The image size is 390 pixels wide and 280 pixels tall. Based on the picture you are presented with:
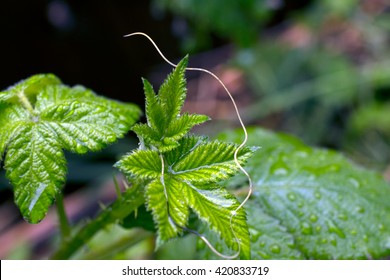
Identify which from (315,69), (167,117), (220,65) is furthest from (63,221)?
(220,65)

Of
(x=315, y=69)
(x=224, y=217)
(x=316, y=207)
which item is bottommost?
(x=315, y=69)

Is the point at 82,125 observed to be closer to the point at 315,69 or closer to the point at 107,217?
the point at 107,217

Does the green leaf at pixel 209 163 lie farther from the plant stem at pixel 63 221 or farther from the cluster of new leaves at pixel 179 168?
the plant stem at pixel 63 221

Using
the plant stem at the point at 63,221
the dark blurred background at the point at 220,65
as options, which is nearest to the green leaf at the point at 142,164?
the plant stem at the point at 63,221

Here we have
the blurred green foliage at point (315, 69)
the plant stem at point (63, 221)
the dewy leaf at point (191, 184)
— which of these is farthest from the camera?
the blurred green foliage at point (315, 69)

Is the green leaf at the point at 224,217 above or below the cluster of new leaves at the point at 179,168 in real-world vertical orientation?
below
